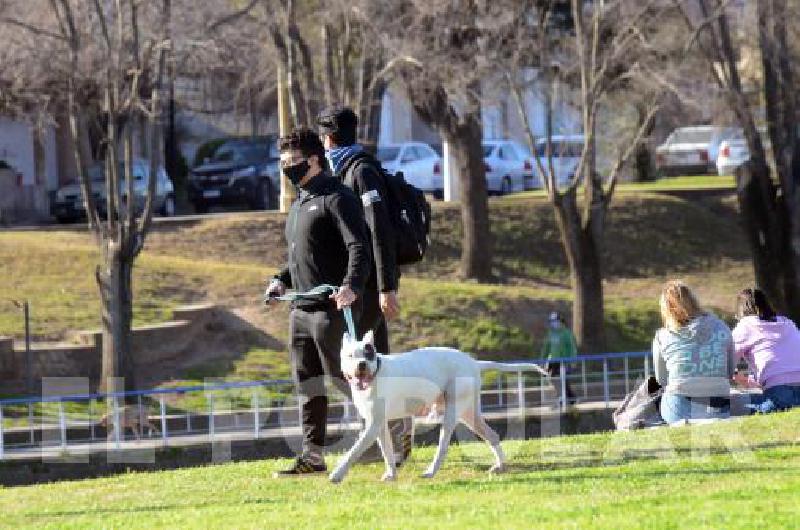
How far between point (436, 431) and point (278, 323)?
23.7ft

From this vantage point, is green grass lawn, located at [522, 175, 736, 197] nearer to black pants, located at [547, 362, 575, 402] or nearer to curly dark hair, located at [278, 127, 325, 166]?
black pants, located at [547, 362, 575, 402]

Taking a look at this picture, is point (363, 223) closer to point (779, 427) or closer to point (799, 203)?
point (779, 427)

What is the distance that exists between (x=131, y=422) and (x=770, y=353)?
354 inches

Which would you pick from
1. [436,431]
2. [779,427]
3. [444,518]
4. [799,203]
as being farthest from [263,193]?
[444,518]

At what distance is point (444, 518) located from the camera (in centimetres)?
838

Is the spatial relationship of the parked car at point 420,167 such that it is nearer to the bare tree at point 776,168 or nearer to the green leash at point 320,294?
the bare tree at point 776,168

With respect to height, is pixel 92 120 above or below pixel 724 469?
above

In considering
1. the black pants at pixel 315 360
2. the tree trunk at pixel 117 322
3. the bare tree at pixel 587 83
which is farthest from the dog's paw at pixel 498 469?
the bare tree at pixel 587 83

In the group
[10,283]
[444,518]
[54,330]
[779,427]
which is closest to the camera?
[444,518]

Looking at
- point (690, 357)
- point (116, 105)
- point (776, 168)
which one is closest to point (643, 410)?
point (690, 357)

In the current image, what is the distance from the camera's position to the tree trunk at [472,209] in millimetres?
32188

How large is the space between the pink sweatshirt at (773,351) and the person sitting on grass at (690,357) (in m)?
0.91

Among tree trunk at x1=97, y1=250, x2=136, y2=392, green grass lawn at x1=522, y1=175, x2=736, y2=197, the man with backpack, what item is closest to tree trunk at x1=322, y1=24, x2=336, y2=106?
tree trunk at x1=97, y1=250, x2=136, y2=392

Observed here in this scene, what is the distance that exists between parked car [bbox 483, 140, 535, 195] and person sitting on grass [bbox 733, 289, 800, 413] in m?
28.5
